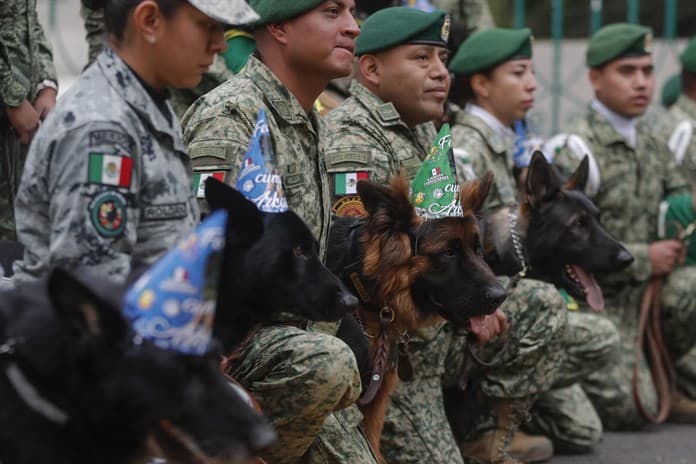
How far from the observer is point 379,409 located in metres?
5.20

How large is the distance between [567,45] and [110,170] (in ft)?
27.9

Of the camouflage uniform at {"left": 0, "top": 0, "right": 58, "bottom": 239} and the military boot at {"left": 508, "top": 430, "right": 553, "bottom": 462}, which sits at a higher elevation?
the camouflage uniform at {"left": 0, "top": 0, "right": 58, "bottom": 239}

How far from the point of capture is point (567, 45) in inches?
448

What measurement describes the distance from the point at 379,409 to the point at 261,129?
1.62 metres

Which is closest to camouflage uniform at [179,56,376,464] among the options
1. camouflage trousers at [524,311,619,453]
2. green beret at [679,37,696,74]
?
camouflage trousers at [524,311,619,453]

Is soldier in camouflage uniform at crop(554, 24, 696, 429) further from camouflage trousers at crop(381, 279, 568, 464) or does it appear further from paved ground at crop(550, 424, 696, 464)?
camouflage trousers at crop(381, 279, 568, 464)

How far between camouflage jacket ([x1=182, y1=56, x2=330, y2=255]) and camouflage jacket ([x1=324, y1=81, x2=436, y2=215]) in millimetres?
367

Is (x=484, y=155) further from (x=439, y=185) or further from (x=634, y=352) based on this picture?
(x=634, y=352)

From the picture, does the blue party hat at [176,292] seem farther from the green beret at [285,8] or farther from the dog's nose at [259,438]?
the green beret at [285,8]

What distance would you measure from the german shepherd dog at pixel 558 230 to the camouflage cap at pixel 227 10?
8.79ft

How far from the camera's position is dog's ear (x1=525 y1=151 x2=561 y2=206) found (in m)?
6.08

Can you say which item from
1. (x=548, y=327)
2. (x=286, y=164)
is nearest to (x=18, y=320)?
(x=286, y=164)

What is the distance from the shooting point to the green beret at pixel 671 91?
10719 millimetres

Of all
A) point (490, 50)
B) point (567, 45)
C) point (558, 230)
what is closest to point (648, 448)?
point (558, 230)
